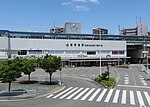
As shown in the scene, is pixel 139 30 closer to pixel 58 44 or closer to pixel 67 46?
pixel 67 46

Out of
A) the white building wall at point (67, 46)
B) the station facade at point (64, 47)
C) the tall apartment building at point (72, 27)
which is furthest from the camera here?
the tall apartment building at point (72, 27)

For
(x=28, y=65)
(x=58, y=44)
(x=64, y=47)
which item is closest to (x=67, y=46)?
(x=64, y=47)

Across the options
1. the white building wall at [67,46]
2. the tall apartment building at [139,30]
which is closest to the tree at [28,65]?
the white building wall at [67,46]

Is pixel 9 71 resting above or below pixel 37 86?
above

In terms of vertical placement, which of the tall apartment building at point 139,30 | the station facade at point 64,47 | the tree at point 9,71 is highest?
the tall apartment building at point 139,30

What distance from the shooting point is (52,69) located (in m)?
39.6

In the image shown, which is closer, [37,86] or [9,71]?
[9,71]

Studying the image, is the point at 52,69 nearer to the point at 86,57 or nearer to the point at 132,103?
the point at 132,103

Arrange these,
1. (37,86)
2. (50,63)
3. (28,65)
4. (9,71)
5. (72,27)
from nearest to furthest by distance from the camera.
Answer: (9,71)
(37,86)
(50,63)
(28,65)
(72,27)

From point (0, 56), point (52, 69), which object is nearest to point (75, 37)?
point (0, 56)

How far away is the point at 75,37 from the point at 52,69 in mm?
48094

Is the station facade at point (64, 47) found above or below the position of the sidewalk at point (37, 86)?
above

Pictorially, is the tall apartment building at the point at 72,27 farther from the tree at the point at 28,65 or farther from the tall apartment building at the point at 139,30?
Result: the tall apartment building at the point at 139,30

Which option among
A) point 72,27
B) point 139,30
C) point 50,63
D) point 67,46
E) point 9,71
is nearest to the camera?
point 9,71
